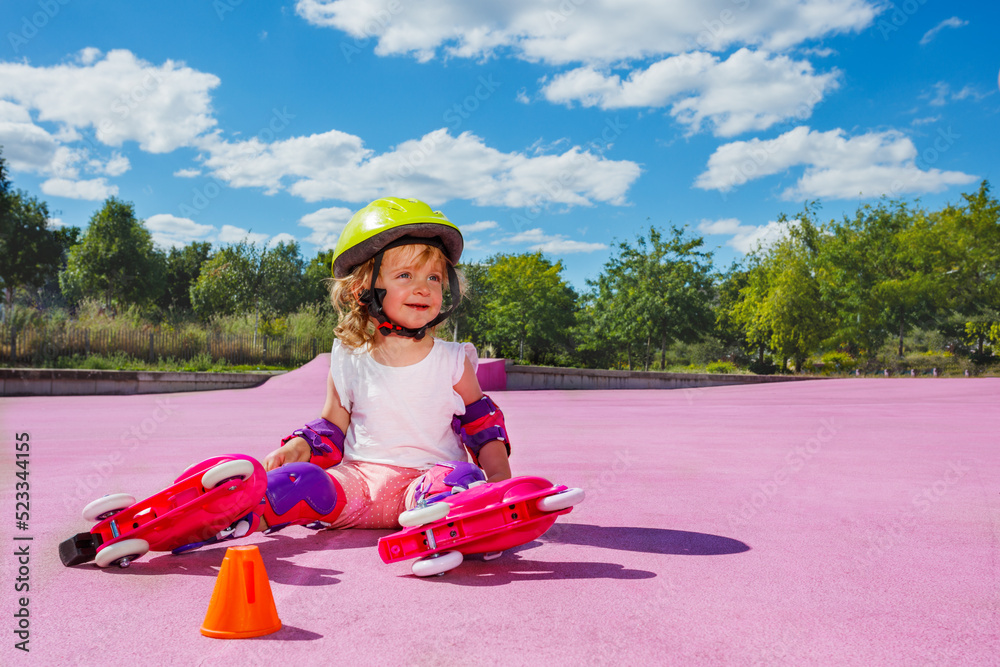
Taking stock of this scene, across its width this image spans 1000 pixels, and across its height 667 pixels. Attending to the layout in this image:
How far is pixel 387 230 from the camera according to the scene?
2.68 meters

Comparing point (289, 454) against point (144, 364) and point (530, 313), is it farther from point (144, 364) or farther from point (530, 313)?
point (530, 313)

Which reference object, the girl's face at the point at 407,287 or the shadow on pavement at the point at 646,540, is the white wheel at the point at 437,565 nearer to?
the shadow on pavement at the point at 646,540

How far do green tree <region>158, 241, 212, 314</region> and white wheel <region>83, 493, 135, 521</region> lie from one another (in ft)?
171

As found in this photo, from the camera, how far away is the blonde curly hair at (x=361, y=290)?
9.18 feet

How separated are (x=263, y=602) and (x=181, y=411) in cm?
862

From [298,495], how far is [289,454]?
264mm

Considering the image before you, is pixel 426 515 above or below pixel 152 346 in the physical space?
below

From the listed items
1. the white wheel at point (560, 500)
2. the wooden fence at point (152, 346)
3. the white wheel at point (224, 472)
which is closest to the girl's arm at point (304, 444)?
the white wheel at point (224, 472)

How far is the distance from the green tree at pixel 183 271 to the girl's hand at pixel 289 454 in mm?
51903

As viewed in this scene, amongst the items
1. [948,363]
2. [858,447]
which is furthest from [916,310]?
[858,447]

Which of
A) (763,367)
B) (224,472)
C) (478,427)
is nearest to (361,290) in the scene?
(478,427)

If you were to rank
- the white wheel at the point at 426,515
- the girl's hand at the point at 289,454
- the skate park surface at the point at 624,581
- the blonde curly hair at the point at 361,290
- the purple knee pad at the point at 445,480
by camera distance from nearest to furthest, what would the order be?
1. the skate park surface at the point at 624,581
2. the white wheel at the point at 426,515
3. the purple knee pad at the point at 445,480
4. the girl's hand at the point at 289,454
5. the blonde curly hair at the point at 361,290

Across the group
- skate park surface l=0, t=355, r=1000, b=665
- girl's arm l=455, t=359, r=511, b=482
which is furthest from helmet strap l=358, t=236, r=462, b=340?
skate park surface l=0, t=355, r=1000, b=665

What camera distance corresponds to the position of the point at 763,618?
1759 millimetres
